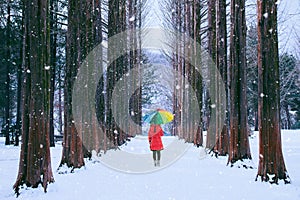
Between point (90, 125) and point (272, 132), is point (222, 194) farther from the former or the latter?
point (90, 125)

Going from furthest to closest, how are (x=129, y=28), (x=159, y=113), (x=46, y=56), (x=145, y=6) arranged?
1. (x=145, y=6)
2. (x=129, y=28)
3. (x=159, y=113)
4. (x=46, y=56)

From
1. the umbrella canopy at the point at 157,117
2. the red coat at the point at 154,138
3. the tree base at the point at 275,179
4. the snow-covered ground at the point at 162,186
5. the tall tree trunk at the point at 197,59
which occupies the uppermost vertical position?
the tall tree trunk at the point at 197,59

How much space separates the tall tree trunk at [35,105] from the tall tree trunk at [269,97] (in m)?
4.75

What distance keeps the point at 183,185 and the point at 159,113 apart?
200 inches

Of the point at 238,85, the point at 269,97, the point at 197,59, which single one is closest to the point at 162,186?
the point at 269,97

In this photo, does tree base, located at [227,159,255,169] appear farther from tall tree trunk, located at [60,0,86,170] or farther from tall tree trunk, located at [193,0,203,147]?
tall tree trunk, located at [193,0,203,147]

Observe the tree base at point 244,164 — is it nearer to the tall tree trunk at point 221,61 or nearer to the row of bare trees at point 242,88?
the row of bare trees at point 242,88

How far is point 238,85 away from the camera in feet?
40.0

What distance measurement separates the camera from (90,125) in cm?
1462

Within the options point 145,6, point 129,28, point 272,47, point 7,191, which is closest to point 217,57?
point 272,47

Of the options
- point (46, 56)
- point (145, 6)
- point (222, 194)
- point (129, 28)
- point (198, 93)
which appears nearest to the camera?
point (222, 194)

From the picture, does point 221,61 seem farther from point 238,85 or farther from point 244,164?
point 244,164

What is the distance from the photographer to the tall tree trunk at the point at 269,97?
8.75m

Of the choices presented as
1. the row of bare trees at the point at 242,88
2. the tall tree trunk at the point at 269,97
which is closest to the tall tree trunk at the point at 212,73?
the row of bare trees at the point at 242,88
